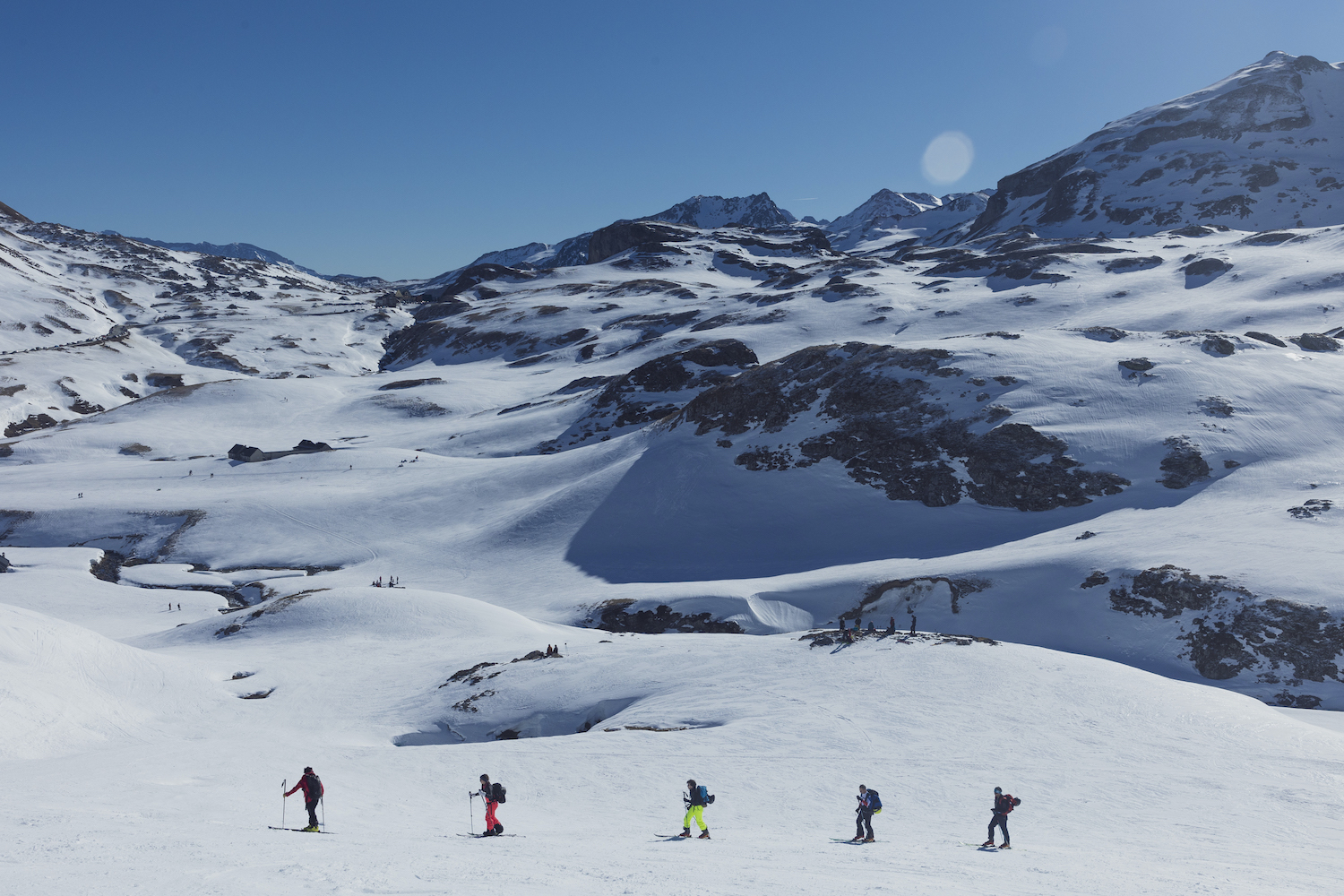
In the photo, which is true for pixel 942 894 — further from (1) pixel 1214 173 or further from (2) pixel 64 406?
(1) pixel 1214 173

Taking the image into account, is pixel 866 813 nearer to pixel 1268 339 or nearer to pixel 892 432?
pixel 892 432

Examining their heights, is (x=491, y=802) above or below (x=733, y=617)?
below

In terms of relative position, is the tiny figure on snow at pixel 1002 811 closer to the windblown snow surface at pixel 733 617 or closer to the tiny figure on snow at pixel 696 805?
the windblown snow surface at pixel 733 617

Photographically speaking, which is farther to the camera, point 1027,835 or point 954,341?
point 954,341

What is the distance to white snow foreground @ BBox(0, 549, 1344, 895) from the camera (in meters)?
11.7

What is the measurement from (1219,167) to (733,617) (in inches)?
7453

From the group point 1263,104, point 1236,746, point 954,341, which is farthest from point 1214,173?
point 1236,746

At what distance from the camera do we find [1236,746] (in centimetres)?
1959

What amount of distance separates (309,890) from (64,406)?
117m

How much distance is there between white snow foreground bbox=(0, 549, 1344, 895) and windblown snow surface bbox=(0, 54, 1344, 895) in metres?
0.14

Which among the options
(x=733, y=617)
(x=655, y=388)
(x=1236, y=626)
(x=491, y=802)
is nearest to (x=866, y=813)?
(x=491, y=802)

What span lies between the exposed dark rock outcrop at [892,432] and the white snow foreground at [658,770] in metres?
21.9

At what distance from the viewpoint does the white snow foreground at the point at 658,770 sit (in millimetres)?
11719

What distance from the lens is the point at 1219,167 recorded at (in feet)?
531
